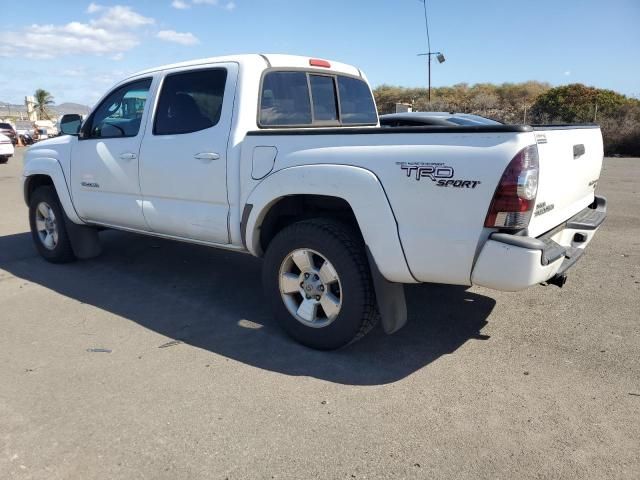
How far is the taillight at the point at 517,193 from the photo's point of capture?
8.92 ft

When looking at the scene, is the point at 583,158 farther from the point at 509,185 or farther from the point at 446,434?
the point at 446,434

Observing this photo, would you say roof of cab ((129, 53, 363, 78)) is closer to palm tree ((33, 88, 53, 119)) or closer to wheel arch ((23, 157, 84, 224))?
wheel arch ((23, 157, 84, 224))

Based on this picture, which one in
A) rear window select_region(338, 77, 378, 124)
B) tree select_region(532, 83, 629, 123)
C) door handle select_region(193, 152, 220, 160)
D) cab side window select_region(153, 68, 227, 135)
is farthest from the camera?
tree select_region(532, 83, 629, 123)

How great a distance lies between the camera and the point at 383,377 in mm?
3314

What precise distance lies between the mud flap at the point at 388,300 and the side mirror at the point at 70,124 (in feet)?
12.7

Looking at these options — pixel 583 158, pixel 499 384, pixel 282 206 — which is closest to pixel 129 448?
pixel 282 206

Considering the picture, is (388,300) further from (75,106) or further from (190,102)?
(75,106)

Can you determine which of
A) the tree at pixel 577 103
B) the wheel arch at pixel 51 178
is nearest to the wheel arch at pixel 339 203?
the wheel arch at pixel 51 178

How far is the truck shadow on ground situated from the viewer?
354cm

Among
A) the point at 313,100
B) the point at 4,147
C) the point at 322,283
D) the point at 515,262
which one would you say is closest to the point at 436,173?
the point at 515,262

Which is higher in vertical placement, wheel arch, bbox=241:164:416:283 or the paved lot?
wheel arch, bbox=241:164:416:283

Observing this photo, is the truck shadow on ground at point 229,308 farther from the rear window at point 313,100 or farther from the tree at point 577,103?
the tree at point 577,103

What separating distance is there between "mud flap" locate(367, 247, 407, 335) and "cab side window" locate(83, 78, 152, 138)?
2.73 m

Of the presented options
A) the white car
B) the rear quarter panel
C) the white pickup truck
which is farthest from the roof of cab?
the white car
